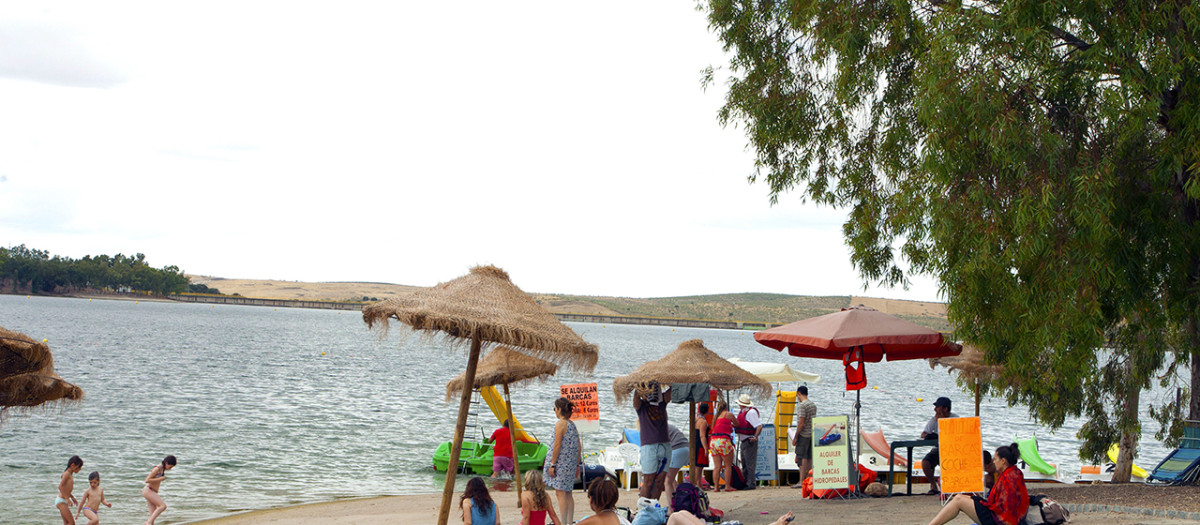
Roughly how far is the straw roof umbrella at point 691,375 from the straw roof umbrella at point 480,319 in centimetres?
237

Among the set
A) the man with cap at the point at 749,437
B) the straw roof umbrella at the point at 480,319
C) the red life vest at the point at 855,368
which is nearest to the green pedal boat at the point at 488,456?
the man with cap at the point at 749,437

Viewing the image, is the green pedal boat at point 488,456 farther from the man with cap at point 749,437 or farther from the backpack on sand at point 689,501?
Answer: the backpack on sand at point 689,501

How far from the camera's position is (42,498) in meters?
15.7

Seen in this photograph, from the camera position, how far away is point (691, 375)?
35.1ft

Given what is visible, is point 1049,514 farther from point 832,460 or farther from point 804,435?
point 804,435

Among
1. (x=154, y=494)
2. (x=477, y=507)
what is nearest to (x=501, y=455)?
(x=154, y=494)

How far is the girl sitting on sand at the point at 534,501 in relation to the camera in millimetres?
8281

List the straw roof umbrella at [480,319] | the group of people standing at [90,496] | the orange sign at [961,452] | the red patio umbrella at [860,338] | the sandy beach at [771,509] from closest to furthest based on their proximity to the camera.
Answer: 1. the straw roof umbrella at [480,319]
2. the sandy beach at [771,509]
3. the orange sign at [961,452]
4. the red patio umbrella at [860,338]
5. the group of people standing at [90,496]

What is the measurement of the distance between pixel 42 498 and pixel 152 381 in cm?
2736

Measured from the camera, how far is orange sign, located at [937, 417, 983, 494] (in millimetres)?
9609

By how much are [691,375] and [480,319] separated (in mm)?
3782

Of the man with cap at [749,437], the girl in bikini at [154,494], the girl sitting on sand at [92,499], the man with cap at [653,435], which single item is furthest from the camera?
the man with cap at [749,437]

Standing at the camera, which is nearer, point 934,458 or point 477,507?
point 477,507

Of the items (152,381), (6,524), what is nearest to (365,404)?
(152,381)
